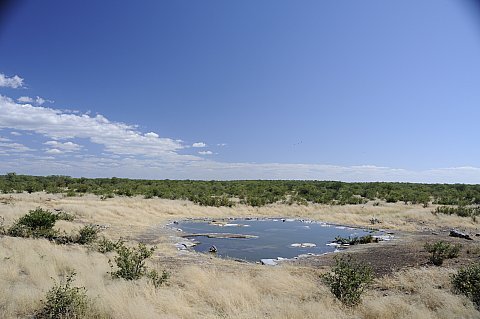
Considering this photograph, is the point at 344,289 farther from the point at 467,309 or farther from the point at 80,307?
the point at 80,307

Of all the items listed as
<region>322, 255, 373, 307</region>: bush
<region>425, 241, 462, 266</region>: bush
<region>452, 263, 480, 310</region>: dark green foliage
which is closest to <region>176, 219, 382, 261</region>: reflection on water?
<region>425, 241, 462, 266</region>: bush

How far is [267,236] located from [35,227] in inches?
573

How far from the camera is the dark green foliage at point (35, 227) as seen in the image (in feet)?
56.5

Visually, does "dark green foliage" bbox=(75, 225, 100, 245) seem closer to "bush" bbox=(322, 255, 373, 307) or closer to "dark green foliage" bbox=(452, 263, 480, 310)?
"bush" bbox=(322, 255, 373, 307)

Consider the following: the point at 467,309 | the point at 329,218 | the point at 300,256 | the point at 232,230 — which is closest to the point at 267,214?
the point at 329,218

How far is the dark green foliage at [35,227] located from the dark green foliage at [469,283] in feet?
55.8

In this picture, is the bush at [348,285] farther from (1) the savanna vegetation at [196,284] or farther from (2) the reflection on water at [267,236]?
(2) the reflection on water at [267,236]

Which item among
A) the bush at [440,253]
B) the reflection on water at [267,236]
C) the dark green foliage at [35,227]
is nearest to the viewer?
the bush at [440,253]

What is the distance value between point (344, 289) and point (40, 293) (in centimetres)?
769

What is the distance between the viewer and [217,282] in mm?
11094

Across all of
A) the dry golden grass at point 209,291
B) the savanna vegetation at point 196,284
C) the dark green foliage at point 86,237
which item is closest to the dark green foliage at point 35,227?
the savanna vegetation at point 196,284

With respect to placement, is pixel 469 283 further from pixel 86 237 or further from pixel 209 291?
pixel 86 237

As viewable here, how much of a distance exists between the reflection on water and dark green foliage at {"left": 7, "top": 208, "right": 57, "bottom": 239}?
7.52 m

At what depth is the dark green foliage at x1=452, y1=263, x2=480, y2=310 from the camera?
9.30 meters
